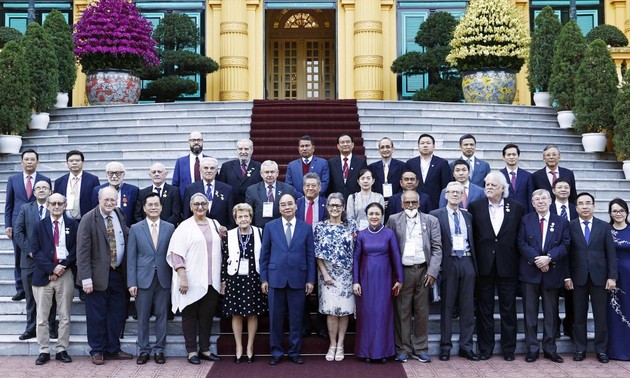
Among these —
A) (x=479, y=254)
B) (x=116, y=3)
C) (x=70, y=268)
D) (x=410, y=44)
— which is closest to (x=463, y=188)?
(x=479, y=254)

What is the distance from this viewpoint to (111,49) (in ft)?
48.6

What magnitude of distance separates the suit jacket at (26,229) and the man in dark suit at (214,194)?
1498 mm

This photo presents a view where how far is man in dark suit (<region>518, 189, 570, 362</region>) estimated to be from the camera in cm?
778

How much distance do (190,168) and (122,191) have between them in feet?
3.19

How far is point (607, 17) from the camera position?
19.5 metres

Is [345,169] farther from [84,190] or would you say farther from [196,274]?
[84,190]

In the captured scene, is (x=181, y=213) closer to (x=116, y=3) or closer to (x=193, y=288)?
(x=193, y=288)

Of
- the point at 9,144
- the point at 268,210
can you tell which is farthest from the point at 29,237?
the point at 9,144

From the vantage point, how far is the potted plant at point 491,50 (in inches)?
583

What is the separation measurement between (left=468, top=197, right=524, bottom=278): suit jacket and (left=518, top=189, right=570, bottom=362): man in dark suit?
0.08m

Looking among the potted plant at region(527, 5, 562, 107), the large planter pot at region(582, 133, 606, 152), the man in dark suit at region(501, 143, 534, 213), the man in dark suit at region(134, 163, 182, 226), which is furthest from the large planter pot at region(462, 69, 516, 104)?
the man in dark suit at region(134, 163, 182, 226)

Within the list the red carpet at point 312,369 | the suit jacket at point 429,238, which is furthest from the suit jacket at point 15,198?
the suit jacket at point 429,238

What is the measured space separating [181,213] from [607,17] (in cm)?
1453

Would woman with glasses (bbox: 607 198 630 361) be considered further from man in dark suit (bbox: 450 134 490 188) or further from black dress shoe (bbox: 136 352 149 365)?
black dress shoe (bbox: 136 352 149 365)
